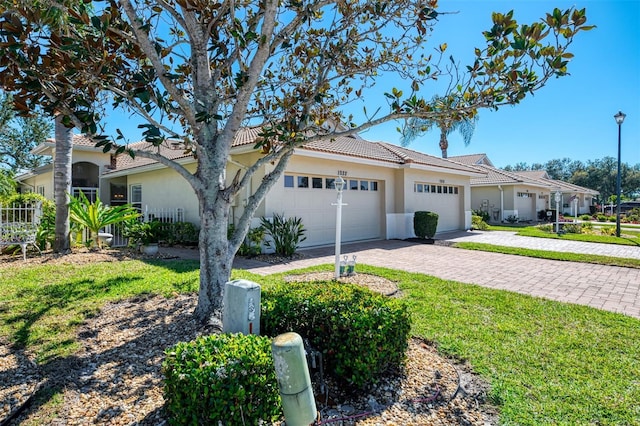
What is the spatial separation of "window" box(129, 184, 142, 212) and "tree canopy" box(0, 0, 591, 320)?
1322cm

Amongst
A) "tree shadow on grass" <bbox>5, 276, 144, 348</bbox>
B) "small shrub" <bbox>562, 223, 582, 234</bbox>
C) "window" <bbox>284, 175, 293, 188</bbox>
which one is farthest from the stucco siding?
"small shrub" <bbox>562, 223, 582, 234</bbox>

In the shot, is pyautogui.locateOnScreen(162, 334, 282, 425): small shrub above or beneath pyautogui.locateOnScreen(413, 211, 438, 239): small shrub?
beneath

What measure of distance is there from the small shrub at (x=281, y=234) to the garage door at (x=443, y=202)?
26.3 ft

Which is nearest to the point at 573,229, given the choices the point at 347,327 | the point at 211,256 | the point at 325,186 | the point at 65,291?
the point at 325,186

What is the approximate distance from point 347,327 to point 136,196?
18.0 meters

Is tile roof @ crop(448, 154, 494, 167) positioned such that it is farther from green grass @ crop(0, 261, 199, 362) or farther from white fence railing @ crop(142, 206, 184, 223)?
green grass @ crop(0, 261, 199, 362)

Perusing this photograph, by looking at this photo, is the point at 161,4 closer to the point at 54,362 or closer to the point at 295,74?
the point at 295,74

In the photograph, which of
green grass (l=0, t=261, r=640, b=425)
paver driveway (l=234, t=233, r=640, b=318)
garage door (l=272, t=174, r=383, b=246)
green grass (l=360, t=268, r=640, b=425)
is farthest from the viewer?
garage door (l=272, t=174, r=383, b=246)

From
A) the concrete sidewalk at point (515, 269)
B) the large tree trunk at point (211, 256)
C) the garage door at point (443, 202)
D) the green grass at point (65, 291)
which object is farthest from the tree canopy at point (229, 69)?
the garage door at point (443, 202)

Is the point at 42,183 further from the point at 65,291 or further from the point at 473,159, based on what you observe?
the point at 473,159

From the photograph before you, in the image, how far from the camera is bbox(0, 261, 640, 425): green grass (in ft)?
10.2

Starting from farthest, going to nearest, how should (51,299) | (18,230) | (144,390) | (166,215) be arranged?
(166,215) < (18,230) < (51,299) < (144,390)

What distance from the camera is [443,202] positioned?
18.9 meters

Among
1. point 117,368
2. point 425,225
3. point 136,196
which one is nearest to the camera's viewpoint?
point 117,368
